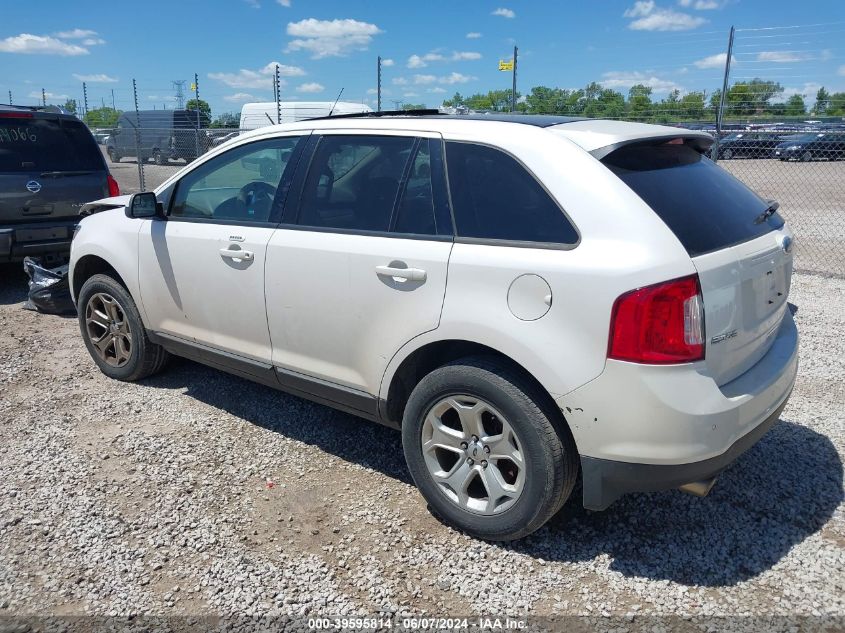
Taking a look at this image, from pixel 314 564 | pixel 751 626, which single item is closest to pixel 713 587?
pixel 751 626

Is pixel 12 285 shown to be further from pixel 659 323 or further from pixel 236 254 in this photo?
pixel 659 323

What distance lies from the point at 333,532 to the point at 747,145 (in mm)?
22690

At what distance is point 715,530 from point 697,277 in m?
1.34

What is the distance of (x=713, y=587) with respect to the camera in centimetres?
276

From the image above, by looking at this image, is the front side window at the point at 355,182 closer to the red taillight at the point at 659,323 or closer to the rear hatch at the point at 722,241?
the rear hatch at the point at 722,241

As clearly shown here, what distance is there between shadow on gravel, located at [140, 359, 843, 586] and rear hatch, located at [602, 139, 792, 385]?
84 centimetres

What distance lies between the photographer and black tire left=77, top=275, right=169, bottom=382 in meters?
4.65

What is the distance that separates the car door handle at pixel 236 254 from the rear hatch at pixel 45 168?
4.22 m

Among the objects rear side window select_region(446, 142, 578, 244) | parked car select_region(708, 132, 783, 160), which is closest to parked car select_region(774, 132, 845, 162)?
parked car select_region(708, 132, 783, 160)

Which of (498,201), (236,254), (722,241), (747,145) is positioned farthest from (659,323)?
(747,145)

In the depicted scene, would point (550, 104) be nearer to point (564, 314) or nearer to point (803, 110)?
point (803, 110)

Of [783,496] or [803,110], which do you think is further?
[803,110]

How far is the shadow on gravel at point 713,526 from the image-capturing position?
2.91 m

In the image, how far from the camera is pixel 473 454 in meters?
2.99
